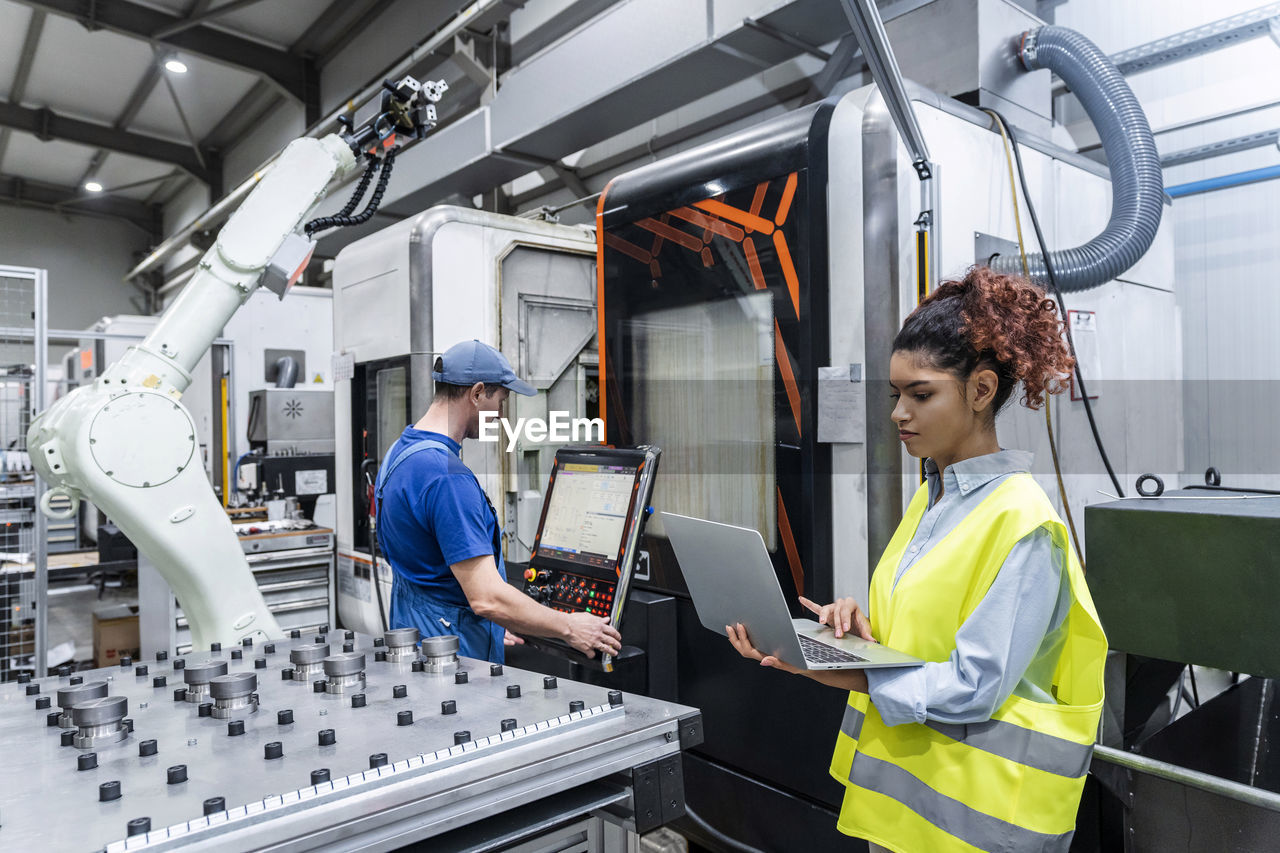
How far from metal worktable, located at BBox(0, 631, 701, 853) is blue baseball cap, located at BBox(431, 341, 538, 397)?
2.52 ft

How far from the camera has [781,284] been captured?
2127 millimetres

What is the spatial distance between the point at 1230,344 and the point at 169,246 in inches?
356

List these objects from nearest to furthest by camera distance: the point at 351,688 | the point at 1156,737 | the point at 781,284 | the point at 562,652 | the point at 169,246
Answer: the point at 351,688 < the point at 1156,737 < the point at 562,652 < the point at 781,284 < the point at 169,246

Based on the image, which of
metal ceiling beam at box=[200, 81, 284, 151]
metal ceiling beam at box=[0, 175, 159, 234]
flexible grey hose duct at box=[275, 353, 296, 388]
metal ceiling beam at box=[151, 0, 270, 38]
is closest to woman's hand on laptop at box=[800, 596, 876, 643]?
flexible grey hose duct at box=[275, 353, 296, 388]

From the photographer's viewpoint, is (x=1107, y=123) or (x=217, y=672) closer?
(x=217, y=672)

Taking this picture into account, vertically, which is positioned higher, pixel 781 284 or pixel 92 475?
pixel 781 284

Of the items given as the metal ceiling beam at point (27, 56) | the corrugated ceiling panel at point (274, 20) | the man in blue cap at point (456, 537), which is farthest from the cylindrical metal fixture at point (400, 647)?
the metal ceiling beam at point (27, 56)

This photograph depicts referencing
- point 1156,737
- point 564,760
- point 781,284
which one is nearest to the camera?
point 564,760

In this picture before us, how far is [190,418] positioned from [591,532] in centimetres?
130

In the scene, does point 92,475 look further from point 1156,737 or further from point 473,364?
point 1156,737

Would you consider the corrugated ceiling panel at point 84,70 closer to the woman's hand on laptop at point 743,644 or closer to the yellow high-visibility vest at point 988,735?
the woman's hand on laptop at point 743,644

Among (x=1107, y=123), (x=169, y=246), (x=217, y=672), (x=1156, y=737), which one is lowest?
(x=1156, y=737)

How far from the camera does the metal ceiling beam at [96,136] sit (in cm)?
789

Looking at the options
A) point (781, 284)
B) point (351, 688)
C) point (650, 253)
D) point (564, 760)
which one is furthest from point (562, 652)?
point (650, 253)
